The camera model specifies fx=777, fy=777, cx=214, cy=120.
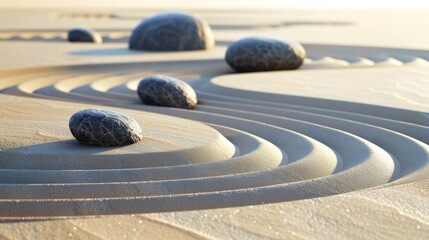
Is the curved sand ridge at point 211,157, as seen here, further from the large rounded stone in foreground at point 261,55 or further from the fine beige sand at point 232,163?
the large rounded stone in foreground at point 261,55

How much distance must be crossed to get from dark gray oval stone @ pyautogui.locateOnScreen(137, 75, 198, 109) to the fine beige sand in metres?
0.20

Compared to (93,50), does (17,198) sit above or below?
above

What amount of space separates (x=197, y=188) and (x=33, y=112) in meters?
2.84

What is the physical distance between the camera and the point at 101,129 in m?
5.74

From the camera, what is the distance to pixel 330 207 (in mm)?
4043

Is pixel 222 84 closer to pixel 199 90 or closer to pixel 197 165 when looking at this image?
pixel 199 90

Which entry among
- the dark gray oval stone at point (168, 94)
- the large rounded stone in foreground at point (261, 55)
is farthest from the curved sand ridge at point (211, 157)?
the large rounded stone in foreground at point (261, 55)

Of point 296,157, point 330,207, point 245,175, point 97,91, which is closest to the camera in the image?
point 330,207

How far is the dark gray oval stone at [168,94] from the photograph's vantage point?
826cm

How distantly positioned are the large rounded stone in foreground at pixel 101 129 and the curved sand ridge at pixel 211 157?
10 centimetres

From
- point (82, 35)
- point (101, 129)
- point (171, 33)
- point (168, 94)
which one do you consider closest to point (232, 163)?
point (101, 129)

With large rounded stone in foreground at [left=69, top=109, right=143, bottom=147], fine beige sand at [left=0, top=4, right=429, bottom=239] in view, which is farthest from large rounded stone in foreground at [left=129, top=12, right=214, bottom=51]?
large rounded stone in foreground at [left=69, top=109, right=143, bottom=147]

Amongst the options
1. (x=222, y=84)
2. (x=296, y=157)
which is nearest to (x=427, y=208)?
(x=296, y=157)

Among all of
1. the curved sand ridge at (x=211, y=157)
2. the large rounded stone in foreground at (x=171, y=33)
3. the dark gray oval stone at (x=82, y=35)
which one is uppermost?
the curved sand ridge at (x=211, y=157)
